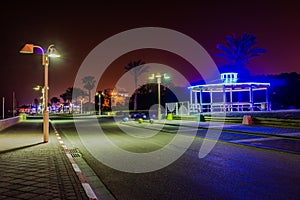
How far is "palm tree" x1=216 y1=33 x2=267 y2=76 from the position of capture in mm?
50719

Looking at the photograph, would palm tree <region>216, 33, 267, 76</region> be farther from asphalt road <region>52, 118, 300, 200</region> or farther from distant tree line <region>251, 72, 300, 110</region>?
asphalt road <region>52, 118, 300, 200</region>

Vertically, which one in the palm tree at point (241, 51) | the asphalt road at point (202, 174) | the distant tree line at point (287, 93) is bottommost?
the asphalt road at point (202, 174)

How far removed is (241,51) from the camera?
167 ft

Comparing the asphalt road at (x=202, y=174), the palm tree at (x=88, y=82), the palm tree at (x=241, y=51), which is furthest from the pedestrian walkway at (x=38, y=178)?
the palm tree at (x=88, y=82)

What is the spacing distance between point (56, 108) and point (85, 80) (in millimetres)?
62884

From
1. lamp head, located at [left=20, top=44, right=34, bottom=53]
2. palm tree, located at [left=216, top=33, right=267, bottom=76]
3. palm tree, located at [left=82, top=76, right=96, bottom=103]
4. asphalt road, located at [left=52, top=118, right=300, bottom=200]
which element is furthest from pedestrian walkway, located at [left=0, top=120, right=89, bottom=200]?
palm tree, located at [left=82, top=76, right=96, bottom=103]

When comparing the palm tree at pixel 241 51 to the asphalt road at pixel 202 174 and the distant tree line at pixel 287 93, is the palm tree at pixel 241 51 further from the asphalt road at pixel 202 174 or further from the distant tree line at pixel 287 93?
the asphalt road at pixel 202 174

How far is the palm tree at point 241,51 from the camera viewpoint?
5072 cm

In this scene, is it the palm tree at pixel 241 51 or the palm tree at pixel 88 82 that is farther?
the palm tree at pixel 88 82

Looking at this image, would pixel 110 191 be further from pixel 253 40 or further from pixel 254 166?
pixel 253 40

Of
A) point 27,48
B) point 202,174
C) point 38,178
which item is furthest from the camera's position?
point 27,48

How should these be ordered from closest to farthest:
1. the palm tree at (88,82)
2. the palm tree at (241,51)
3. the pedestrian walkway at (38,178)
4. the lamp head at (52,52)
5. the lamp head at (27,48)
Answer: the pedestrian walkway at (38,178) < the lamp head at (27,48) < the lamp head at (52,52) < the palm tree at (241,51) < the palm tree at (88,82)

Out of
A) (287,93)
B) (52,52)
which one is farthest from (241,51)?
(52,52)

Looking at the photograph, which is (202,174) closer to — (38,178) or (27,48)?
(38,178)
